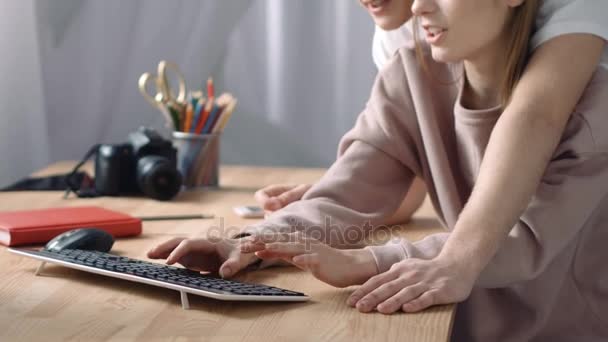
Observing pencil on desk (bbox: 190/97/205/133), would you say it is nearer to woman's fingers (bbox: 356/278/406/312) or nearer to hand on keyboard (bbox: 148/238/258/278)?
hand on keyboard (bbox: 148/238/258/278)

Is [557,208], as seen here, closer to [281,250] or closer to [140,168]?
[281,250]

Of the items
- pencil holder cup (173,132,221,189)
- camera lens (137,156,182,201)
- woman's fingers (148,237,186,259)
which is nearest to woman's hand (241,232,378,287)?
woman's fingers (148,237,186,259)

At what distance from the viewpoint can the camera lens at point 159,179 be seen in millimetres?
1480

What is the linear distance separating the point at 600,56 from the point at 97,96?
1578 mm

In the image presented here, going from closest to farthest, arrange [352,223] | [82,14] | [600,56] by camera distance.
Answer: [600,56]
[352,223]
[82,14]

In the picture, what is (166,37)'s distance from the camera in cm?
229

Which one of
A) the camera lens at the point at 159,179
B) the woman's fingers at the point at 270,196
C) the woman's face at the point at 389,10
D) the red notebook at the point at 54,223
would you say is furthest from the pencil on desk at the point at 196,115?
the woman's face at the point at 389,10

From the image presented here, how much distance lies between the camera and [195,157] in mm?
1607

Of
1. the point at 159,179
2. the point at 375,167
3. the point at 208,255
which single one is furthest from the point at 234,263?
the point at 159,179

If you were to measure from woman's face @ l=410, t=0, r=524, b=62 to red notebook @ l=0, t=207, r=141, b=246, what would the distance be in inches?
19.0

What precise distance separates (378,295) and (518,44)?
14.4 inches

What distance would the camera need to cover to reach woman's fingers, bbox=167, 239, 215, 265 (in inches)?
37.9

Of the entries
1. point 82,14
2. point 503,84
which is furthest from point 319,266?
point 82,14

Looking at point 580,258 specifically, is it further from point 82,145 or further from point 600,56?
point 82,145
